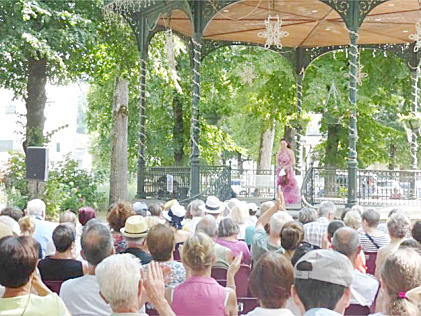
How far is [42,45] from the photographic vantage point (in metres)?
15.0

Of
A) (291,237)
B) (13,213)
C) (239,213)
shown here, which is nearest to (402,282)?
(291,237)

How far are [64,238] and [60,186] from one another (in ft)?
39.9

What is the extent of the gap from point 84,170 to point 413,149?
384 inches

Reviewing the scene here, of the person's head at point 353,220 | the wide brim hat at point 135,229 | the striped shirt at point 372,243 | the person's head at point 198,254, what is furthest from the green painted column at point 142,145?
the person's head at point 198,254

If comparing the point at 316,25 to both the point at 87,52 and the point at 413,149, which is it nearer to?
the point at 413,149

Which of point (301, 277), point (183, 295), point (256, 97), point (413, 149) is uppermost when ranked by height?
point (256, 97)

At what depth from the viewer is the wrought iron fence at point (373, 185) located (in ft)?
51.1

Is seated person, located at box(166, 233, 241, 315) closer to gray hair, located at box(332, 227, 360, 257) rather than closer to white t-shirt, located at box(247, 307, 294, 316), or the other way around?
white t-shirt, located at box(247, 307, 294, 316)

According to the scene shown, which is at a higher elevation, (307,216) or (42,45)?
(42,45)

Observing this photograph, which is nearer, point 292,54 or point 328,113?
point 328,113

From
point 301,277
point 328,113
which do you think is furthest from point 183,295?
point 328,113

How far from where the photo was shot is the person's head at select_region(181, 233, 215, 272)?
429cm

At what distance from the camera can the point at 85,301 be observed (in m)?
4.38

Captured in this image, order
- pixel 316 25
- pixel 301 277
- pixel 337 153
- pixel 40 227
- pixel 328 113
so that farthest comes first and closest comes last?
pixel 337 153 → pixel 316 25 → pixel 328 113 → pixel 40 227 → pixel 301 277
